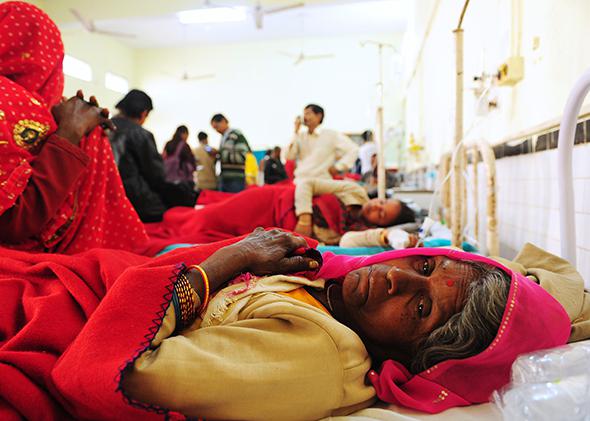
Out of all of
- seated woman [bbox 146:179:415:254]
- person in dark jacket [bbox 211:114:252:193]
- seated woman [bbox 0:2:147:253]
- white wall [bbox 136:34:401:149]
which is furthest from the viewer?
white wall [bbox 136:34:401:149]

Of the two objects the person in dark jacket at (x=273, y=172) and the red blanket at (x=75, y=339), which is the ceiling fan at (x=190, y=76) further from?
the red blanket at (x=75, y=339)

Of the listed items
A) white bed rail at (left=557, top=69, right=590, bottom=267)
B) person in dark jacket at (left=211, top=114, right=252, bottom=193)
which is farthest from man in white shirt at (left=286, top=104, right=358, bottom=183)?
white bed rail at (left=557, top=69, right=590, bottom=267)

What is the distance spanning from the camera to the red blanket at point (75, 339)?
825 mm

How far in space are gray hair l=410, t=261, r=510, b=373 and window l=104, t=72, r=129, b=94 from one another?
12.3 meters

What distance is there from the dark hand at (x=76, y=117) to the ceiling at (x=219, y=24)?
20.3 feet

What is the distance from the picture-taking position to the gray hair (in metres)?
1.01

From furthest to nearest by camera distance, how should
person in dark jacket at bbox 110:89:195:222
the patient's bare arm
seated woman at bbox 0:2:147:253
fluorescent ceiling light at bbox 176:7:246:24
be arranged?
fluorescent ceiling light at bbox 176:7:246:24 → person in dark jacket at bbox 110:89:195:222 → seated woman at bbox 0:2:147:253 → the patient's bare arm

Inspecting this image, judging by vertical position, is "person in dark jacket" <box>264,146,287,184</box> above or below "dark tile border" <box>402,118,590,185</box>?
above

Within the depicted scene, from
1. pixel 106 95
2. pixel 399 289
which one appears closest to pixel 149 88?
pixel 106 95

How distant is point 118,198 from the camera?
2.06 meters

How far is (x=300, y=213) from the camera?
303cm

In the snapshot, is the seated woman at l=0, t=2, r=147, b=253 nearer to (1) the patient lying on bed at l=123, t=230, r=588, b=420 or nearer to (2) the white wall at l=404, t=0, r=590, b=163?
(1) the patient lying on bed at l=123, t=230, r=588, b=420

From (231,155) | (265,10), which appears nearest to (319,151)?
(231,155)

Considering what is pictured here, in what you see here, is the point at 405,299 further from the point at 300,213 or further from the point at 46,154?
the point at 300,213
